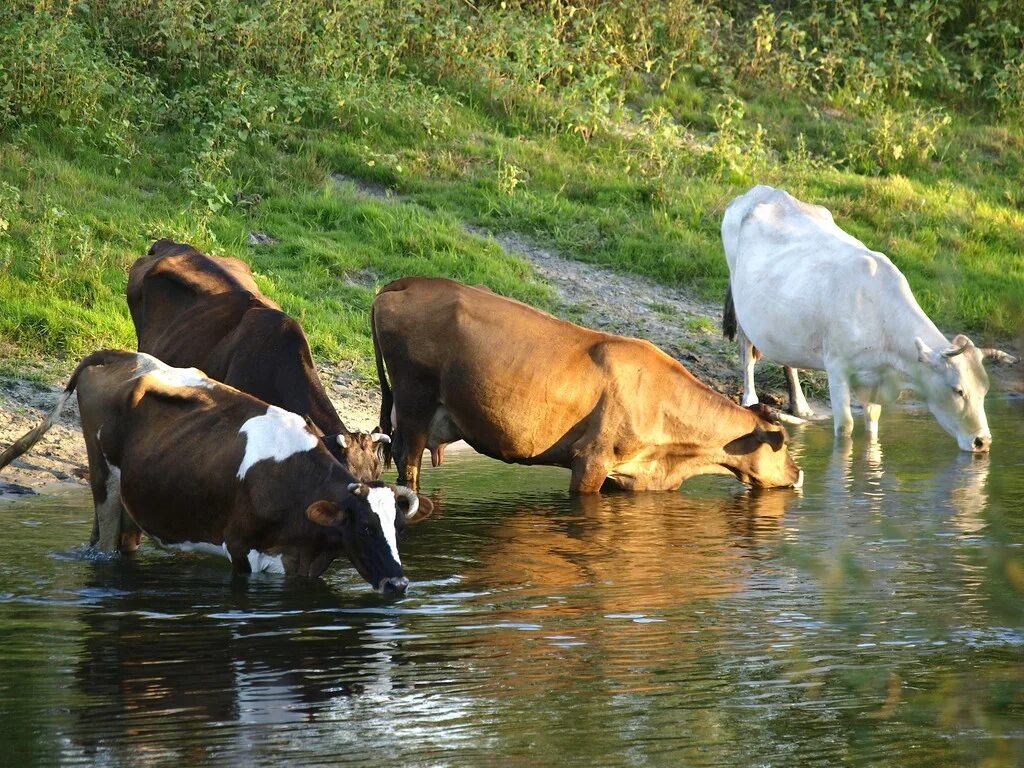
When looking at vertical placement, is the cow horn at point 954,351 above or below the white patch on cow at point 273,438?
above

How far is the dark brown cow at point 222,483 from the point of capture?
7.11 metres

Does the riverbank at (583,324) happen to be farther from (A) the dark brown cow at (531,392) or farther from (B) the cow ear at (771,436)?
(A) the dark brown cow at (531,392)

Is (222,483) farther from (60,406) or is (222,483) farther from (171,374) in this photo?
(60,406)

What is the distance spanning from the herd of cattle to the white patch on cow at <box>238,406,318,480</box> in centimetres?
1

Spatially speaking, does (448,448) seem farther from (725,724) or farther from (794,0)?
(794,0)

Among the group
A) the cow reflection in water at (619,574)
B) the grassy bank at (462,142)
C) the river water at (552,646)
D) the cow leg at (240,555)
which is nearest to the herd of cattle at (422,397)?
the cow leg at (240,555)

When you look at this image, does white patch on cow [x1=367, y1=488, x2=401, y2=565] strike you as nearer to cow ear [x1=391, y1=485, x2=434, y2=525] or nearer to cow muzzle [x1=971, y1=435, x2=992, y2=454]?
cow ear [x1=391, y1=485, x2=434, y2=525]

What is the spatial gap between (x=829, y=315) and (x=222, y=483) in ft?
17.9

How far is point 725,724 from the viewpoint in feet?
17.4

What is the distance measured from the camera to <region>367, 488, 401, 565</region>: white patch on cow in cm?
704

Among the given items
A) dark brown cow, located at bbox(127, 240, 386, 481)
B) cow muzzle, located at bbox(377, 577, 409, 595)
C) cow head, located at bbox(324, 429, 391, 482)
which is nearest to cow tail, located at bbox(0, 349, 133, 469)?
dark brown cow, located at bbox(127, 240, 386, 481)

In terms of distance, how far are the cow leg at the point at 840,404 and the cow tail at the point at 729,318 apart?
1.70 metres

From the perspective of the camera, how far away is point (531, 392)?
953cm

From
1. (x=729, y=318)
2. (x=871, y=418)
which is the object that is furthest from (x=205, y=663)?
(x=729, y=318)
